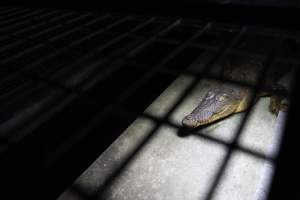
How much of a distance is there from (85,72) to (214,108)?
41.9 inches

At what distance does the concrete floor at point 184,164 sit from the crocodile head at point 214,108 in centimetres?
5

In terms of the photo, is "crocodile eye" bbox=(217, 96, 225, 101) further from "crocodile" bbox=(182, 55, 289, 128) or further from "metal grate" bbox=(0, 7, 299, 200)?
"metal grate" bbox=(0, 7, 299, 200)

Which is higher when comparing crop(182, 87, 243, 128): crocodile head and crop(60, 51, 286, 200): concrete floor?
crop(182, 87, 243, 128): crocodile head

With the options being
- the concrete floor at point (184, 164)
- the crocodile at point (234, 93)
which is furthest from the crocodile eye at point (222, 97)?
the concrete floor at point (184, 164)

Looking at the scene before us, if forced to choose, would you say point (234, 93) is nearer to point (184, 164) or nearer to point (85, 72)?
point (184, 164)

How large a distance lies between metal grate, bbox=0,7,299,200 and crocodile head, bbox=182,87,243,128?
0.29 ft

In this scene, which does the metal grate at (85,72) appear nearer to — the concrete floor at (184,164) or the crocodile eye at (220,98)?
the concrete floor at (184,164)

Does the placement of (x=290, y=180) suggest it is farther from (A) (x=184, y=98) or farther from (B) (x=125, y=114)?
(A) (x=184, y=98)

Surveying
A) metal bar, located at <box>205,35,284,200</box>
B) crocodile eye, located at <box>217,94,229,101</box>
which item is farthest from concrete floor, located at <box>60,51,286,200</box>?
crocodile eye, located at <box>217,94,229,101</box>

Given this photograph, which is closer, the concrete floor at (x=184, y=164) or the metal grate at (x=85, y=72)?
the concrete floor at (x=184, y=164)

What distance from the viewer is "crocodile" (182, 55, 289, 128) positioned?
5.17 feet

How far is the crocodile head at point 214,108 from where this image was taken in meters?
1.52

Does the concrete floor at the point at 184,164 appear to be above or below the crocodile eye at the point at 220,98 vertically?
below

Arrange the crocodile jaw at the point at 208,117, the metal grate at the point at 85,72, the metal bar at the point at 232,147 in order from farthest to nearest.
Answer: the metal grate at the point at 85,72, the crocodile jaw at the point at 208,117, the metal bar at the point at 232,147
